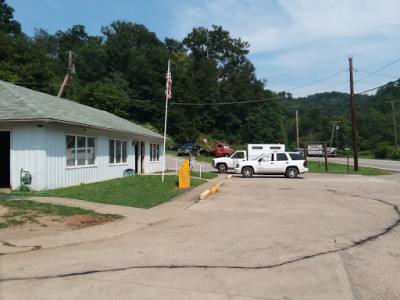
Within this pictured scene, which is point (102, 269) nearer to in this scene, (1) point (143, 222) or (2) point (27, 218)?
(1) point (143, 222)

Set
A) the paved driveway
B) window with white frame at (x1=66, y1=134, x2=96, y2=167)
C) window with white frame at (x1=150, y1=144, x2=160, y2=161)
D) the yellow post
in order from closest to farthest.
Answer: the paved driveway, window with white frame at (x1=66, y1=134, x2=96, y2=167), the yellow post, window with white frame at (x1=150, y1=144, x2=160, y2=161)

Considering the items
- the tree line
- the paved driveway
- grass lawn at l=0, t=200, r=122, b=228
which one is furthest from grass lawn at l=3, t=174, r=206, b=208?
the tree line

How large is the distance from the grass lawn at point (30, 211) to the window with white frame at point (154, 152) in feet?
50.8

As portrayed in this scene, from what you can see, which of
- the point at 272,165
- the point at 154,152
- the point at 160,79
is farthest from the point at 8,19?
the point at 272,165

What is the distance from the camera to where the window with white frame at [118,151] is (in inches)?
740

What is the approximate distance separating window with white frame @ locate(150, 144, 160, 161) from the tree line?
101ft

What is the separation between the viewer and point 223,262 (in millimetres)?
5477

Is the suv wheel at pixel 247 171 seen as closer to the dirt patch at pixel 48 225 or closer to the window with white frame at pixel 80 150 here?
the window with white frame at pixel 80 150

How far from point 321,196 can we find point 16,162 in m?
12.0

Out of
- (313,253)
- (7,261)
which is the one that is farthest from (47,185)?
(313,253)

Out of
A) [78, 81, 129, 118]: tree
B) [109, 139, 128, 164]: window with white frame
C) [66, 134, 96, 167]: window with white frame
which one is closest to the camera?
[66, 134, 96, 167]: window with white frame

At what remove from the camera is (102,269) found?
516 centimetres

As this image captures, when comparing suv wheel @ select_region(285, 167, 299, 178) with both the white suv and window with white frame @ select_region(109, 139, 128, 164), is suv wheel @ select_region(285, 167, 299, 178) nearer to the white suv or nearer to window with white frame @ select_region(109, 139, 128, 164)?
the white suv

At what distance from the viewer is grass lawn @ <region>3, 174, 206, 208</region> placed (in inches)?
454
